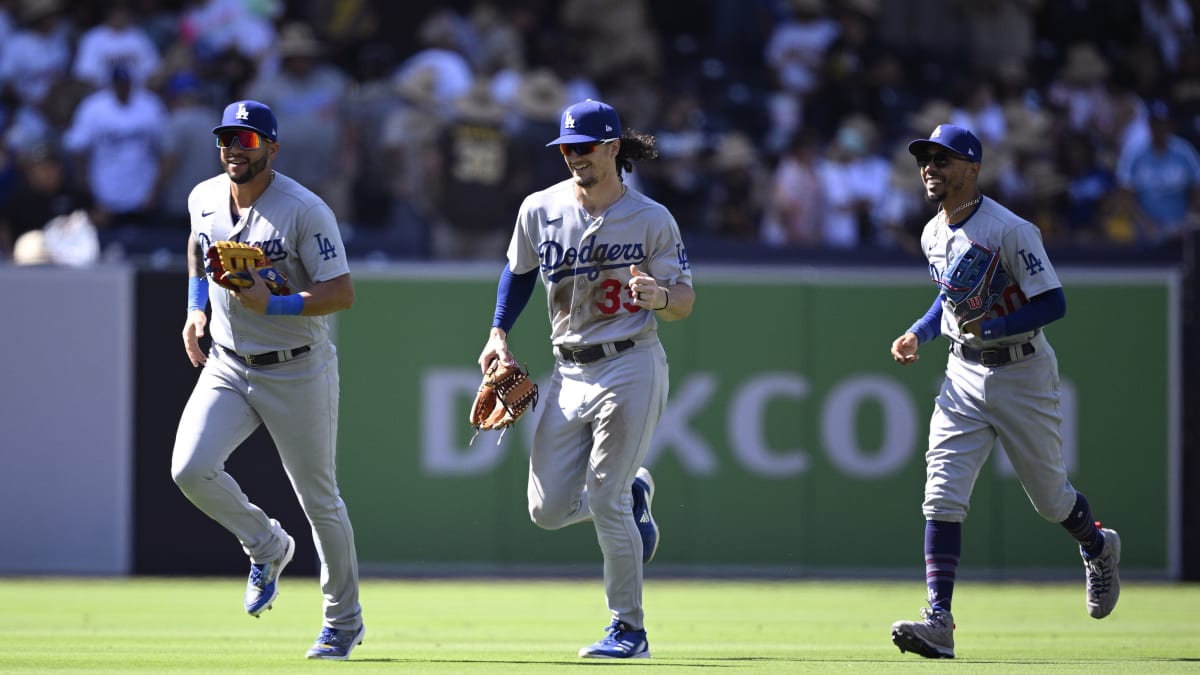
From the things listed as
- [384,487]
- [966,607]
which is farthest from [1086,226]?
[384,487]

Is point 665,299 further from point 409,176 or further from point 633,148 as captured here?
point 409,176

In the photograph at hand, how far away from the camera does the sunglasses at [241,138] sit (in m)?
7.46

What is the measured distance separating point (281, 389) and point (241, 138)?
1.04m

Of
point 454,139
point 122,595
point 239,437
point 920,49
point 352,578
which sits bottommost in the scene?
point 122,595

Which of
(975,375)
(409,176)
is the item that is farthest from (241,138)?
(409,176)

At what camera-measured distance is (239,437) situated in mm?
7656

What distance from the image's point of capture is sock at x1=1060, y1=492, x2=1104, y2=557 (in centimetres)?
856

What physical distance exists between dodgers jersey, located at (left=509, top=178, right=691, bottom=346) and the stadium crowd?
6.17m

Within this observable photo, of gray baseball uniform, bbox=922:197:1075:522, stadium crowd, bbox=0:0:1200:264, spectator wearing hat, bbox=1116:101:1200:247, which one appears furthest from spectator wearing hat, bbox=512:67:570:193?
gray baseball uniform, bbox=922:197:1075:522

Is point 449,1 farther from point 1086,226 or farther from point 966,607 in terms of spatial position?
point 966,607

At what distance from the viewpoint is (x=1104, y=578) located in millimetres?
8758

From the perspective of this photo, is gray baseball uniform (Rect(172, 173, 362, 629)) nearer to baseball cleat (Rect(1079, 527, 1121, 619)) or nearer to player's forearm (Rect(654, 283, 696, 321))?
player's forearm (Rect(654, 283, 696, 321))

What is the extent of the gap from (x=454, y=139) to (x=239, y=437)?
695cm

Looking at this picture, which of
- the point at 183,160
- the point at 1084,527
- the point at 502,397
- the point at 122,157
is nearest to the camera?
the point at 502,397
